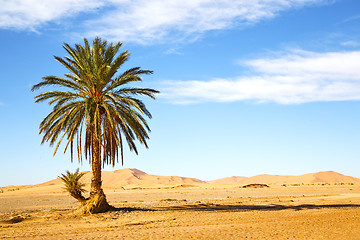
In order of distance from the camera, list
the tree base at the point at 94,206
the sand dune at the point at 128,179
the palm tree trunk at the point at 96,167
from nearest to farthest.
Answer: the tree base at the point at 94,206
the palm tree trunk at the point at 96,167
the sand dune at the point at 128,179

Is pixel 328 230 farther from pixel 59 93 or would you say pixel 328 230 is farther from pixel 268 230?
pixel 59 93

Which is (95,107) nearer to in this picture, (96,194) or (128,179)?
(96,194)

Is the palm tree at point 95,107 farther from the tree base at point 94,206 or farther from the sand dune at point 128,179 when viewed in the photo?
the sand dune at point 128,179

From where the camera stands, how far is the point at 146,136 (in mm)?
22578

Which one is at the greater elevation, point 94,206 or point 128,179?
point 128,179

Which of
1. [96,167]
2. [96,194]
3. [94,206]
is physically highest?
[96,167]

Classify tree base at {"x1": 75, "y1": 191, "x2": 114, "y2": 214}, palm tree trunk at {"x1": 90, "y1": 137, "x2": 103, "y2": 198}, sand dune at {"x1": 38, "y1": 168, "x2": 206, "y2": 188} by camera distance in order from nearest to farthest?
tree base at {"x1": 75, "y1": 191, "x2": 114, "y2": 214} < palm tree trunk at {"x1": 90, "y1": 137, "x2": 103, "y2": 198} < sand dune at {"x1": 38, "y1": 168, "x2": 206, "y2": 188}

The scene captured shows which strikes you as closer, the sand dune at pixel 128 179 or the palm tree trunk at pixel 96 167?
the palm tree trunk at pixel 96 167

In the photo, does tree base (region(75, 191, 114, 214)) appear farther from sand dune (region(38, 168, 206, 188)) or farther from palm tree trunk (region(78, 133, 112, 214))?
sand dune (region(38, 168, 206, 188))

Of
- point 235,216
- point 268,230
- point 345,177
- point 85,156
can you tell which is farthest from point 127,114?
point 345,177

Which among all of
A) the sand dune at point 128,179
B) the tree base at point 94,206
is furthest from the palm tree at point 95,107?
the sand dune at point 128,179

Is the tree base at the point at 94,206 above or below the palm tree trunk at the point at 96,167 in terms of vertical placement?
below

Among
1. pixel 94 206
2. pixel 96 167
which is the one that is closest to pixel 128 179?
pixel 96 167

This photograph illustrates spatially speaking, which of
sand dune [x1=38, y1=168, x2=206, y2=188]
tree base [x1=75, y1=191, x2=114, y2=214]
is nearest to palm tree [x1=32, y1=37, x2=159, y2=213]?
tree base [x1=75, y1=191, x2=114, y2=214]
